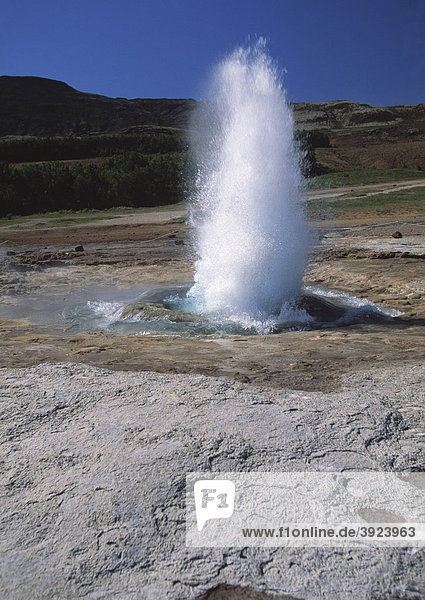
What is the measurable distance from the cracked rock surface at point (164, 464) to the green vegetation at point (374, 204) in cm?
1443

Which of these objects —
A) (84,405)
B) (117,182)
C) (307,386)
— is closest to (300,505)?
(307,386)

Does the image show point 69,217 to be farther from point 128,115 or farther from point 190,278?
point 128,115

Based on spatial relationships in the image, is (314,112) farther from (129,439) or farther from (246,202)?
(129,439)

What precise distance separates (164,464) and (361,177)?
28.6m

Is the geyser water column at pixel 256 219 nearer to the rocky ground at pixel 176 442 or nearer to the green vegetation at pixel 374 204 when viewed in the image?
the rocky ground at pixel 176 442

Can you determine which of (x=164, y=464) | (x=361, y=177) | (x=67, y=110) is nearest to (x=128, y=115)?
(x=67, y=110)

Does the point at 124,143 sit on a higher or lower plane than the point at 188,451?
higher

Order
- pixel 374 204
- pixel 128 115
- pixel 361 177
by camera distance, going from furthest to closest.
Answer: pixel 128 115 < pixel 361 177 < pixel 374 204

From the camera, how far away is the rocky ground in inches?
70.0

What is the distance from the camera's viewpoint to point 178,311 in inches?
269

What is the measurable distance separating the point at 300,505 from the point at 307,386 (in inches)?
51.3

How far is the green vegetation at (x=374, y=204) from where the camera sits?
16944 millimetres

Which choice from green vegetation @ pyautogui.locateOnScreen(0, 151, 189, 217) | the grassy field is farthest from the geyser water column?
green vegetation @ pyautogui.locateOnScreen(0, 151, 189, 217)

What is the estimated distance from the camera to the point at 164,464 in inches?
93.0
